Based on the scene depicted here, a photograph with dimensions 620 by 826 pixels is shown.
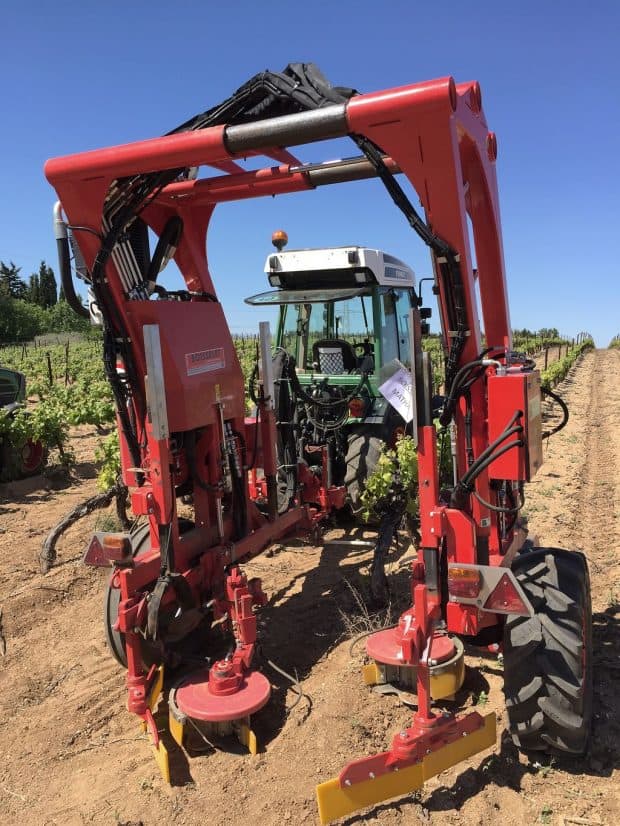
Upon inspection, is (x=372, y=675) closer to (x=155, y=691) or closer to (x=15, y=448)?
(x=155, y=691)

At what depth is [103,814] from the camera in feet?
9.25

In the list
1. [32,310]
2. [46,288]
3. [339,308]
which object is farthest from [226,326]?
[46,288]

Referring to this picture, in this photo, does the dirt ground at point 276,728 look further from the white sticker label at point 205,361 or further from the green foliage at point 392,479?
the white sticker label at point 205,361

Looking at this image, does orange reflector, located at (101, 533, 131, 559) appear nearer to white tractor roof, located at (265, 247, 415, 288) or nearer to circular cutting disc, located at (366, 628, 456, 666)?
circular cutting disc, located at (366, 628, 456, 666)

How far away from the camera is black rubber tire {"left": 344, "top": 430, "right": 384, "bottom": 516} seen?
5.94 metres

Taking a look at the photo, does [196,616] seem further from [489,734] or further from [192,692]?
[489,734]

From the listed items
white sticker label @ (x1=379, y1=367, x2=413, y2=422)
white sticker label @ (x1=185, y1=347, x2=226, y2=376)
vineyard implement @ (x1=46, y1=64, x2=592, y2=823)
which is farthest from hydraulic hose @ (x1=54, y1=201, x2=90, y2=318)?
white sticker label @ (x1=379, y1=367, x2=413, y2=422)

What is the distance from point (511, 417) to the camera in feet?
9.46

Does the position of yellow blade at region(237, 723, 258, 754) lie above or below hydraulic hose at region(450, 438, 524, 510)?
below

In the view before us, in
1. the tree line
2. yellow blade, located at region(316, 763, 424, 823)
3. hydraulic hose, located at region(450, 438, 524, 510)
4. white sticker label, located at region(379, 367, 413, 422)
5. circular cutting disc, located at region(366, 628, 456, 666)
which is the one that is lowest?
yellow blade, located at region(316, 763, 424, 823)

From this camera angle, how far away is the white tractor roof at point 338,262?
5.93m

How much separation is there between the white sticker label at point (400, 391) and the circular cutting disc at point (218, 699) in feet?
5.28

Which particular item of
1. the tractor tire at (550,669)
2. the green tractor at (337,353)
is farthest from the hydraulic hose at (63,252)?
the tractor tire at (550,669)

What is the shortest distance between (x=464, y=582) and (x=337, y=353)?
4027mm
